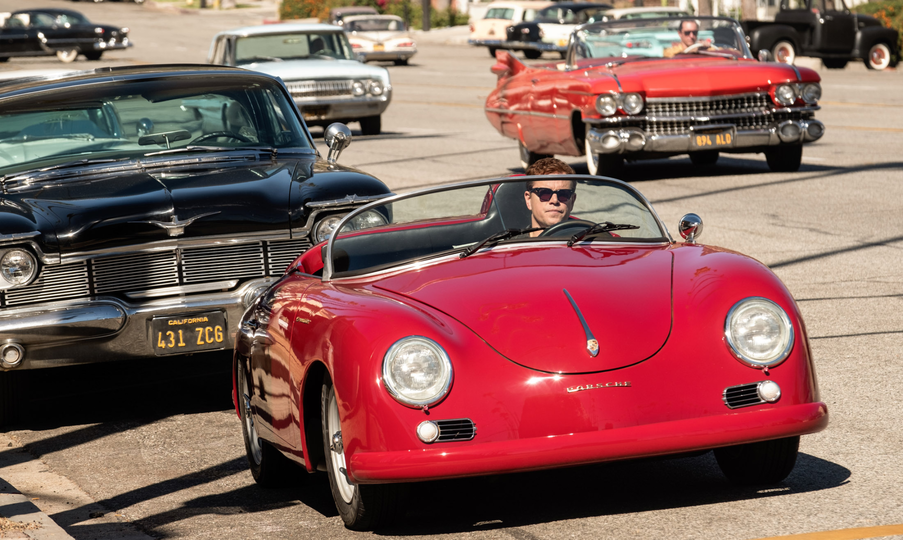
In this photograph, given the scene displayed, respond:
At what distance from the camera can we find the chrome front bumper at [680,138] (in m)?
13.7

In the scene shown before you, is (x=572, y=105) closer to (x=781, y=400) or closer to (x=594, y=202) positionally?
(x=594, y=202)

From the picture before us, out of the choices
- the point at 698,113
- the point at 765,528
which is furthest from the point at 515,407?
the point at 698,113

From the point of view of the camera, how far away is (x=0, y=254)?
20.8 ft

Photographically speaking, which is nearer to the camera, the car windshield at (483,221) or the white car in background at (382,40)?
the car windshield at (483,221)

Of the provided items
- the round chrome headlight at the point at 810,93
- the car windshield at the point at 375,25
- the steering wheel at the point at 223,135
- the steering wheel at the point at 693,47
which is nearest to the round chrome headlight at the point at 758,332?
the steering wheel at the point at 223,135

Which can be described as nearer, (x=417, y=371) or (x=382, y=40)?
(x=417, y=371)

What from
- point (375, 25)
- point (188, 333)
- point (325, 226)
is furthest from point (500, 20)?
point (188, 333)

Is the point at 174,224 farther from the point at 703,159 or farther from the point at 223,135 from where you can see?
the point at 703,159

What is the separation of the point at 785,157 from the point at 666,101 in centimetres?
188

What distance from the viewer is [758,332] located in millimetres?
4605

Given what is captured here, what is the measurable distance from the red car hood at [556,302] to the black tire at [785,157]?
33.6 ft

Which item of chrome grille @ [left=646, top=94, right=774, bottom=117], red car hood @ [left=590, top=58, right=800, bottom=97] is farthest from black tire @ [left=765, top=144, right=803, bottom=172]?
chrome grille @ [left=646, top=94, right=774, bottom=117]

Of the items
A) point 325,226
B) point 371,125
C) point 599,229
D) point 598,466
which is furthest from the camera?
point 371,125

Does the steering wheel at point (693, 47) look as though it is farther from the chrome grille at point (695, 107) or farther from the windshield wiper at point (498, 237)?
the windshield wiper at point (498, 237)
